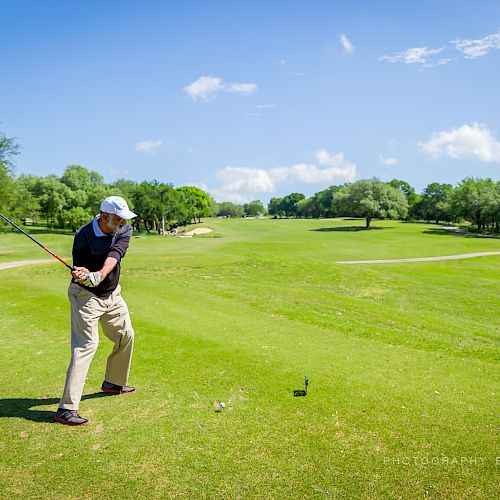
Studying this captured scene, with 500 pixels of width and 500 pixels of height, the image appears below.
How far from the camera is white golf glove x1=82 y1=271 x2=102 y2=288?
6.19m

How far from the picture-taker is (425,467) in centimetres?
513

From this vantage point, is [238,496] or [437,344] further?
[437,344]

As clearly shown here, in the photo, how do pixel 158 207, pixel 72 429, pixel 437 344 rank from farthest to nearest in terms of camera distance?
pixel 158 207, pixel 437 344, pixel 72 429

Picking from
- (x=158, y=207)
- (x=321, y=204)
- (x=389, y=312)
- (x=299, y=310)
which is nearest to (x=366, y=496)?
(x=299, y=310)

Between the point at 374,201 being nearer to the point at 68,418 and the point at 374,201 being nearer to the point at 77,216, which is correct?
the point at 77,216

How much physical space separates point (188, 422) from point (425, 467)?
10.7 ft

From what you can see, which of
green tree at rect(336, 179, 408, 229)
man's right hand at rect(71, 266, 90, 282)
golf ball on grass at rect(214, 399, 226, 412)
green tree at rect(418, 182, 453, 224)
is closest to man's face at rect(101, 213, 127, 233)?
man's right hand at rect(71, 266, 90, 282)

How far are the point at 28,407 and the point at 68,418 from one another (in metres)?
1.04

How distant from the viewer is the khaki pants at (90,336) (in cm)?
637

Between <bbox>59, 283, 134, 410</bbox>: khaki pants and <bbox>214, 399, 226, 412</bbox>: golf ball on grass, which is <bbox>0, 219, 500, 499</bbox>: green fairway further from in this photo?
<bbox>59, 283, 134, 410</bbox>: khaki pants

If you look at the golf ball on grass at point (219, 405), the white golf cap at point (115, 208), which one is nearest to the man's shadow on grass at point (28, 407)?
the golf ball on grass at point (219, 405)

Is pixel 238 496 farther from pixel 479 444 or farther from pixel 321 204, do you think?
pixel 321 204

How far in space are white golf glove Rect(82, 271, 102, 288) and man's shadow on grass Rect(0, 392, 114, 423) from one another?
2163mm

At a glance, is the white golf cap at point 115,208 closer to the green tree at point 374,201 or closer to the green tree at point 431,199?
the green tree at point 374,201
